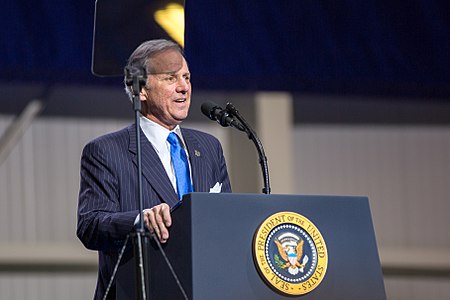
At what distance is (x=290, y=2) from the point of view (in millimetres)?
5559

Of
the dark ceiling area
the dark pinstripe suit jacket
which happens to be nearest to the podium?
the dark pinstripe suit jacket

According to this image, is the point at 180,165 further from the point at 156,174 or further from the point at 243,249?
the point at 243,249

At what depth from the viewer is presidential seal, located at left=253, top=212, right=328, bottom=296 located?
9.17 ft

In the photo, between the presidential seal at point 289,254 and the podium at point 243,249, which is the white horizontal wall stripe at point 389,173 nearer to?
the podium at point 243,249

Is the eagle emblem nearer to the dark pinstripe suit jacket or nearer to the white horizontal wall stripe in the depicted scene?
the dark pinstripe suit jacket

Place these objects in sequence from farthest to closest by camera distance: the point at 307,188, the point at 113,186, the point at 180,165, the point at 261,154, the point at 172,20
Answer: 1. the point at 307,188
2. the point at 172,20
3. the point at 180,165
4. the point at 113,186
5. the point at 261,154

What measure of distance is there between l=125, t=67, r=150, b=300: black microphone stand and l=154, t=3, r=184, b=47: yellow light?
0.87 meters

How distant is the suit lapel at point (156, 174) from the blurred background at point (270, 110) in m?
0.69

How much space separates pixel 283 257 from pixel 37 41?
2.54 meters

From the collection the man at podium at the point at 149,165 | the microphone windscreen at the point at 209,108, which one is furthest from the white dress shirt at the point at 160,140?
the microphone windscreen at the point at 209,108

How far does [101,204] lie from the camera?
3154mm

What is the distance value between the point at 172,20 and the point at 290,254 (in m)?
Answer: 1.55

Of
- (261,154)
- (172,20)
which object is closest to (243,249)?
(261,154)

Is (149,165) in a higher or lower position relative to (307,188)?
lower
